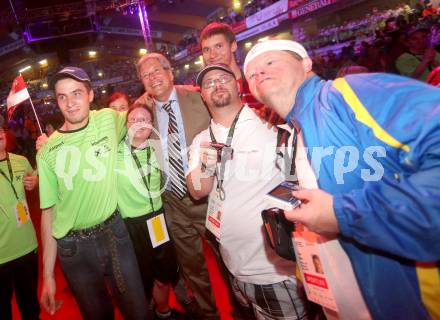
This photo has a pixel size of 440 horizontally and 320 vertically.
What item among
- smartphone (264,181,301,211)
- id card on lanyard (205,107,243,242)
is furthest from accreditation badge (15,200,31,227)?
smartphone (264,181,301,211)

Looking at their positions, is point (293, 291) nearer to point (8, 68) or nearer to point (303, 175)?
point (303, 175)

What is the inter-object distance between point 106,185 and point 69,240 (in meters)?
0.46

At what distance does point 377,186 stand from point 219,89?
4.85 ft

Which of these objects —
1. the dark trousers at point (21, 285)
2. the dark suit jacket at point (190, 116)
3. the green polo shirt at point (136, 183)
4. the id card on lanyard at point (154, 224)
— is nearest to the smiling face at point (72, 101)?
the green polo shirt at point (136, 183)

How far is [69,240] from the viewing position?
7.12 ft

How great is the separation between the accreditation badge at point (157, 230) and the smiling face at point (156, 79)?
1.14m

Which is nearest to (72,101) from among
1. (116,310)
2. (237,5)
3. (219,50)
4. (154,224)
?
(154,224)

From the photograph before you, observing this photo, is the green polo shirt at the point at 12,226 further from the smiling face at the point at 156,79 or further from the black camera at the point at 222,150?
the black camera at the point at 222,150

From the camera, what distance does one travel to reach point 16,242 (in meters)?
2.79

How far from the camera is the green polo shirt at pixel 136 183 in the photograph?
102 inches

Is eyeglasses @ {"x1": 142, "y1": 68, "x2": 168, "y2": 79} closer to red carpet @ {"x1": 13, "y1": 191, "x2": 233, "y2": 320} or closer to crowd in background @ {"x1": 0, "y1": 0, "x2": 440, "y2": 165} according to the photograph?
crowd in background @ {"x1": 0, "y1": 0, "x2": 440, "y2": 165}

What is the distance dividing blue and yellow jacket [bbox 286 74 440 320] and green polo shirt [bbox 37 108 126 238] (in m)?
→ 1.55

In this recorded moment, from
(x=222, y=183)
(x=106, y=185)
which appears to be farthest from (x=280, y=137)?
(x=106, y=185)

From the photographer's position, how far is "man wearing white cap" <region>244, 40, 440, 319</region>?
989 millimetres
